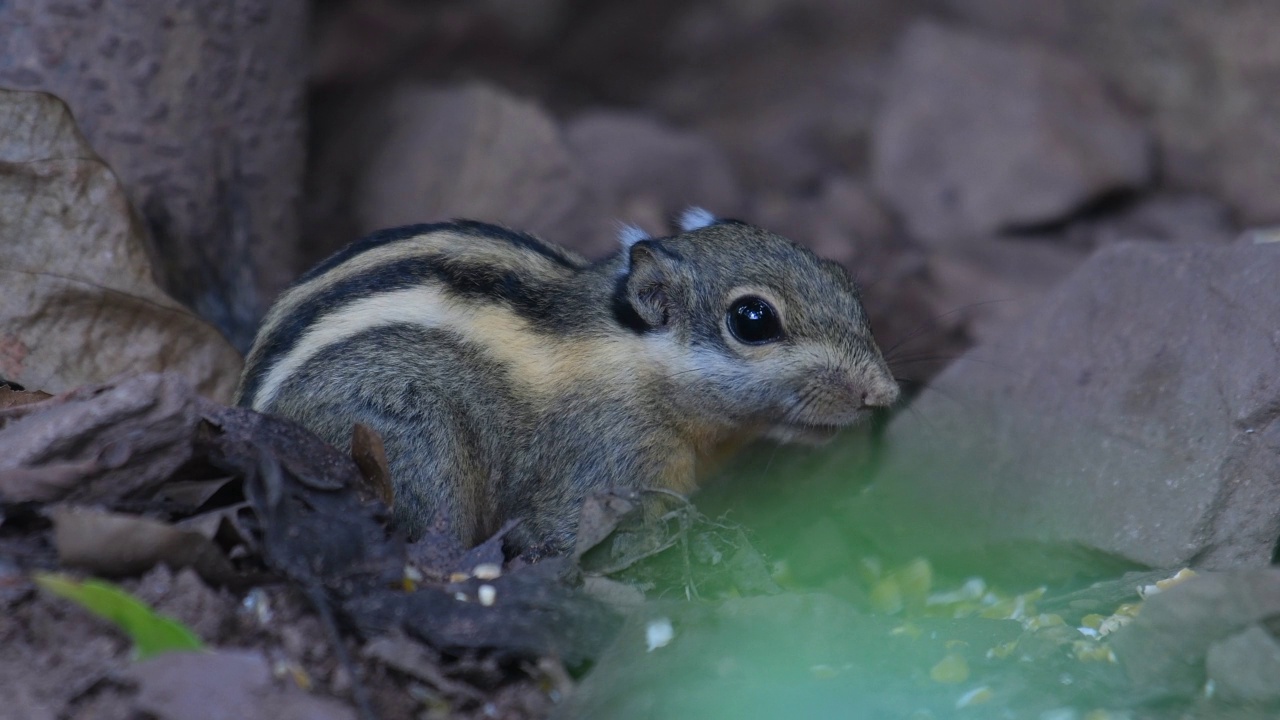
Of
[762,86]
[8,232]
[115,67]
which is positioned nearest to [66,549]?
[8,232]

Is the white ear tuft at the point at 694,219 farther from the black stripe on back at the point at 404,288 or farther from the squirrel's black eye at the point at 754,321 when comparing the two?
the black stripe on back at the point at 404,288

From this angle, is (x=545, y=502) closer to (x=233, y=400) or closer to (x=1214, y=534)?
(x=233, y=400)

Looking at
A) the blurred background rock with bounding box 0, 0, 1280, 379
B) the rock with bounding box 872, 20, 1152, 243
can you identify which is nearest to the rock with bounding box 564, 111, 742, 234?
the blurred background rock with bounding box 0, 0, 1280, 379

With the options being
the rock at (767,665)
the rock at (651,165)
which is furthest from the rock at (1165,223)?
the rock at (767,665)

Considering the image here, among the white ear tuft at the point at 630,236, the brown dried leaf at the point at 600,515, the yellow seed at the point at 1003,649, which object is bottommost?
the yellow seed at the point at 1003,649

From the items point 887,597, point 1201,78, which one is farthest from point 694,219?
point 1201,78

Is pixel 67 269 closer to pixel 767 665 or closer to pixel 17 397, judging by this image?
pixel 17 397

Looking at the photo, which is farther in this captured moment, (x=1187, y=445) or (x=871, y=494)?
(x=871, y=494)
